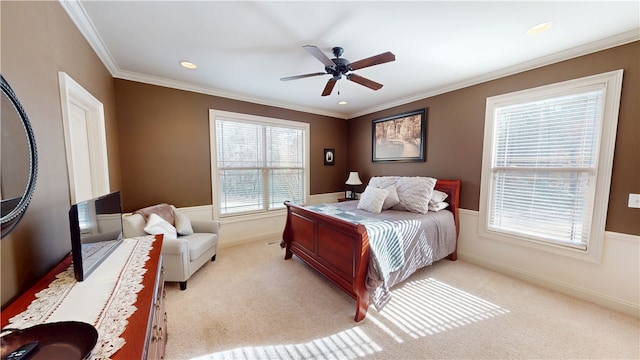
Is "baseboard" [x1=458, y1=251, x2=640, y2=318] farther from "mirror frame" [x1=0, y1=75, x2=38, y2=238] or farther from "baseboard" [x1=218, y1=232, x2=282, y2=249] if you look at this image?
"mirror frame" [x1=0, y1=75, x2=38, y2=238]

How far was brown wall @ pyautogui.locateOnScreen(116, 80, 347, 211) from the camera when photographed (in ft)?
Result: 9.12

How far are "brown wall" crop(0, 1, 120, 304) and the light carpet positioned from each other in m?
1.05

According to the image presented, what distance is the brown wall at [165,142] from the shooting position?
2781mm

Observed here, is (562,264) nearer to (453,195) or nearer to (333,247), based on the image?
(453,195)

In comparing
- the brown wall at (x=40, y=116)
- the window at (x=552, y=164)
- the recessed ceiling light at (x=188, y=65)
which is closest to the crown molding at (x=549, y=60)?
the window at (x=552, y=164)

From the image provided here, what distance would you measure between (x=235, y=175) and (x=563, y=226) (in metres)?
4.29

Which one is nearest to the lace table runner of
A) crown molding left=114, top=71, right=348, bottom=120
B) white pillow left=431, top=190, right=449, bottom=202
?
crown molding left=114, top=71, right=348, bottom=120

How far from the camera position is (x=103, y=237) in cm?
139

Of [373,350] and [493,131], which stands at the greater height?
[493,131]

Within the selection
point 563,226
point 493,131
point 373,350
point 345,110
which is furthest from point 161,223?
point 563,226

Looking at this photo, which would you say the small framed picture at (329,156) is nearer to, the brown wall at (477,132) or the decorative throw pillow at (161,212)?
the brown wall at (477,132)

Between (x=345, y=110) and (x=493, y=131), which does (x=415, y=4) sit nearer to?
(x=493, y=131)

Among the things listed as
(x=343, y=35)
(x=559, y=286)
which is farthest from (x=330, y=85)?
(x=559, y=286)

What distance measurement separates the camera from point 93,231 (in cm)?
128
